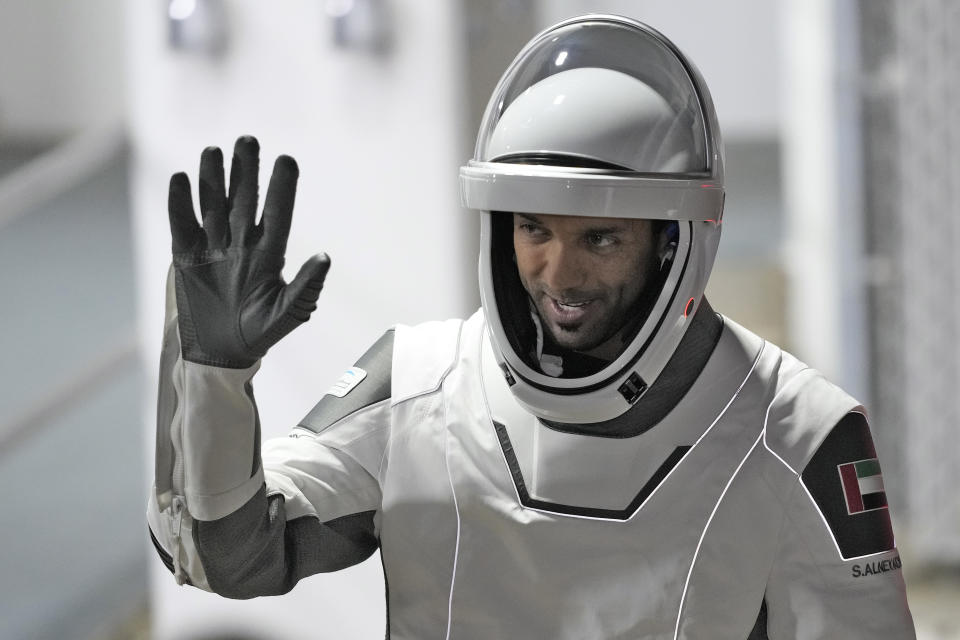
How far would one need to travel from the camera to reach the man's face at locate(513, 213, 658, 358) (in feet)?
3.84

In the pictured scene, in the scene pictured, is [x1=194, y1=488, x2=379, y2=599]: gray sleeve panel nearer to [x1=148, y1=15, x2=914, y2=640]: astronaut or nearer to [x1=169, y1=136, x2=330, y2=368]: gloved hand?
[x1=148, y1=15, x2=914, y2=640]: astronaut

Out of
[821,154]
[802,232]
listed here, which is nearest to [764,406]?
[821,154]

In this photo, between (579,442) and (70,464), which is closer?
(579,442)

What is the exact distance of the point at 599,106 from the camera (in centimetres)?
A: 114

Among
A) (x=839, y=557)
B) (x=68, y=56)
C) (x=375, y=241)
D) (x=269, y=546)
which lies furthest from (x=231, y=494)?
(x=68, y=56)

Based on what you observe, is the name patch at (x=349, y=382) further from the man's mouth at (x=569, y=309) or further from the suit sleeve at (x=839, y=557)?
the suit sleeve at (x=839, y=557)

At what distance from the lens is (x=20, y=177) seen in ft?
8.39

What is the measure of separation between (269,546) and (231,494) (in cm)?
8

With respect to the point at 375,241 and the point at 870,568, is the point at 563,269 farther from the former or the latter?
the point at 375,241

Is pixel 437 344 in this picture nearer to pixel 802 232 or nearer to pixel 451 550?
pixel 451 550

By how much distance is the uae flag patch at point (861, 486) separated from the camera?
3.80 feet

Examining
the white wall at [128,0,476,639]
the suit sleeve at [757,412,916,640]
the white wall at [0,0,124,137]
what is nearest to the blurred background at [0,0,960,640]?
the white wall at [128,0,476,639]

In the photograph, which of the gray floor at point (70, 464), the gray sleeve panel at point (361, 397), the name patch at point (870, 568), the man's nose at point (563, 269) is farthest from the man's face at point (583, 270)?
the gray floor at point (70, 464)

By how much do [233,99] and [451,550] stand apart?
147 cm
